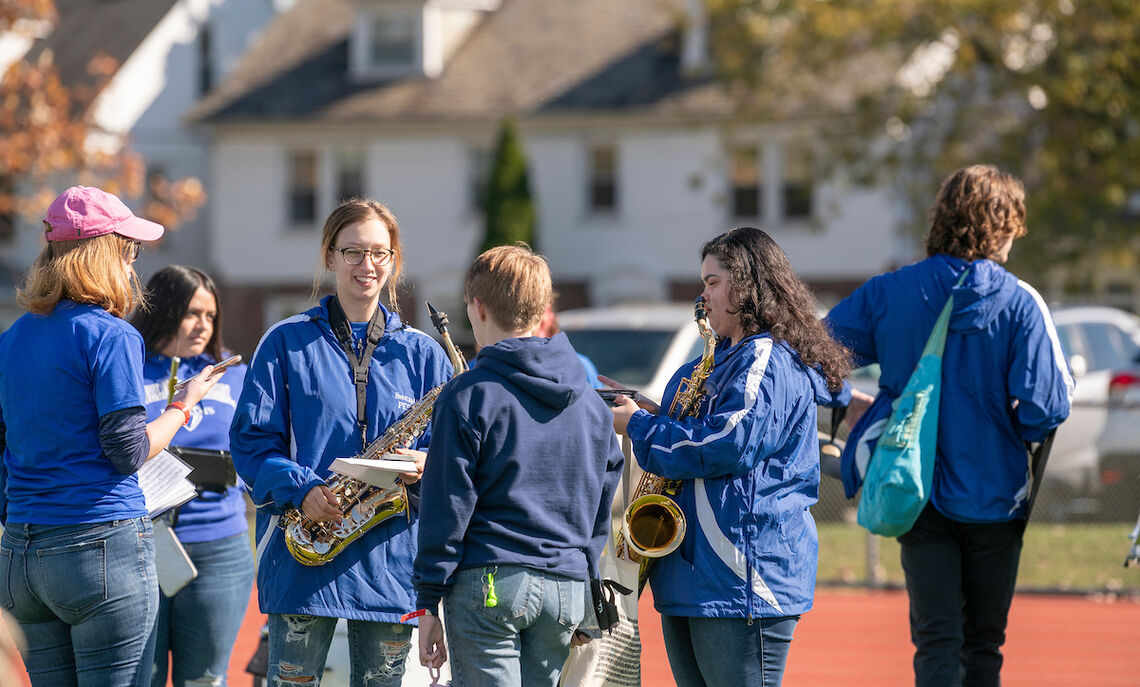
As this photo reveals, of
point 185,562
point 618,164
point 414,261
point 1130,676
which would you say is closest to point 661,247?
point 618,164

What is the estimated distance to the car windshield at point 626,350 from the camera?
11281 mm

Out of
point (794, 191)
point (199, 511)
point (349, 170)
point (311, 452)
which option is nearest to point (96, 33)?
point (349, 170)

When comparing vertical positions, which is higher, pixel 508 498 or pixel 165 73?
pixel 165 73

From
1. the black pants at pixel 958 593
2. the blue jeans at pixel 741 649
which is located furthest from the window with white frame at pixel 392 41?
the blue jeans at pixel 741 649

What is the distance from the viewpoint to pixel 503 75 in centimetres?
2911

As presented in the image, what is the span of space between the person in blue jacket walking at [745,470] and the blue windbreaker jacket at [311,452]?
0.82 m

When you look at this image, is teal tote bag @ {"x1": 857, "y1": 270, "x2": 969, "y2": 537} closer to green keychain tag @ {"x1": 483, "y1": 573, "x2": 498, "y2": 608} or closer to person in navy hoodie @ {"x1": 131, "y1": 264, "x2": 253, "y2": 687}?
green keychain tag @ {"x1": 483, "y1": 573, "x2": 498, "y2": 608}

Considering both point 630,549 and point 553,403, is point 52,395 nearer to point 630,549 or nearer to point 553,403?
point 553,403

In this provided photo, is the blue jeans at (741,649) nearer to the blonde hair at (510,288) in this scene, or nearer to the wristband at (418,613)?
the wristband at (418,613)

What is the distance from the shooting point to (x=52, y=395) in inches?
159

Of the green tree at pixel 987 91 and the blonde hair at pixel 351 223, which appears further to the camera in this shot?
the green tree at pixel 987 91

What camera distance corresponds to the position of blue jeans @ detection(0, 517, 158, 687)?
4.02 m

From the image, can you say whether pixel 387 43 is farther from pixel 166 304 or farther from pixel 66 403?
pixel 66 403

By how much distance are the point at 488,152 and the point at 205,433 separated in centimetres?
2430
